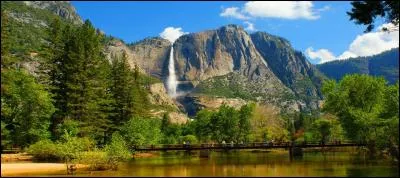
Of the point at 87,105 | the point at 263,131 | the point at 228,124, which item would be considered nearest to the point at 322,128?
the point at 263,131

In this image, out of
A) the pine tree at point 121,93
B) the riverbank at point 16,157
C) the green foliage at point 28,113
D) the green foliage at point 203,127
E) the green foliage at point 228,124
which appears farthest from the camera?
the green foliage at point 203,127

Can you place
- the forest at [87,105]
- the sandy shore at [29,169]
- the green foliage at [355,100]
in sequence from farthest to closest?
the green foliage at [355,100] → the forest at [87,105] → the sandy shore at [29,169]

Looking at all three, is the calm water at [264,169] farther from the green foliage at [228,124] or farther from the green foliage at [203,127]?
the green foliage at [203,127]

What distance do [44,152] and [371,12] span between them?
1607 inches

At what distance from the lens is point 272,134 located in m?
138

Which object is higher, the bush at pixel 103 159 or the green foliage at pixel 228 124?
the green foliage at pixel 228 124

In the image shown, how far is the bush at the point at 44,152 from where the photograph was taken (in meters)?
56.1

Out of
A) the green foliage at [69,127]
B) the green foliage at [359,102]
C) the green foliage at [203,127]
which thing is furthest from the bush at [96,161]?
the green foliage at [203,127]

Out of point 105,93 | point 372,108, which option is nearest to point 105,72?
point 105,93

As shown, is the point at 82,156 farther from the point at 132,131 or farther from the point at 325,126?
the point at 325,126

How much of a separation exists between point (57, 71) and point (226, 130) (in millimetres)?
57179

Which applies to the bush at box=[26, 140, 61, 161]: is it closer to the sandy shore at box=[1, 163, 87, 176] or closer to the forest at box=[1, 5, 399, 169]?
the forest at box=[1, 5, 399, 169]

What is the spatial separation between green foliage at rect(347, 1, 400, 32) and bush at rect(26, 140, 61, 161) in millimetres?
37960

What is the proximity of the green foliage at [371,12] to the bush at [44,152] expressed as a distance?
38.0 metres
